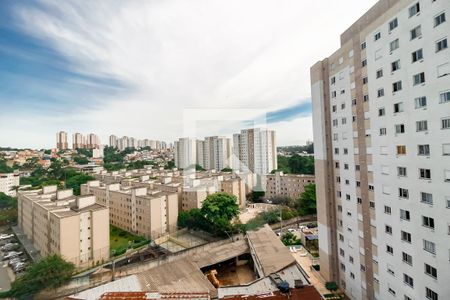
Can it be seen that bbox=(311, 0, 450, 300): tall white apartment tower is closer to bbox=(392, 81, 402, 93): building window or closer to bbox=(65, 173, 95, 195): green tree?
bbox=(392, 81, 402, 93): building window

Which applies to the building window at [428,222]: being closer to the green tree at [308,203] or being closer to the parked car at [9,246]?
the green tree at [308,203]

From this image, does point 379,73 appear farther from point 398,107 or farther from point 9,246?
point 9,246

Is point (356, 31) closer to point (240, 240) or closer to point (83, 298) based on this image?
point (240, 240)

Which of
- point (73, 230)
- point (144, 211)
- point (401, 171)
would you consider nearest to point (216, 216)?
point (144, 211)

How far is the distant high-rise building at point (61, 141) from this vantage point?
54.1 m

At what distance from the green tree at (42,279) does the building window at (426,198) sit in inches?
440

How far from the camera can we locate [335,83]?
895cm

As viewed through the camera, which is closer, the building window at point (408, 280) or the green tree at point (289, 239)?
the building window at point (408, 280)

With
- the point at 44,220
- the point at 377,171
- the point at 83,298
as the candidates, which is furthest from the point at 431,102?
the point at 44,220

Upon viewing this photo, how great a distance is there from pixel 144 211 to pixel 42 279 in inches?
269

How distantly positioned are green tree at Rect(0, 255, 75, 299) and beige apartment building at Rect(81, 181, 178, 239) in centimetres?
603

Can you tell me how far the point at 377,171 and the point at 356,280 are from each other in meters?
3.99

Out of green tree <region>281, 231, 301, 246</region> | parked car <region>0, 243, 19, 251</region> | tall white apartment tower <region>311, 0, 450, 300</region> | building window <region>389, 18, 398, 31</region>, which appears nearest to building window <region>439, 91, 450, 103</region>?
tall white apartment tower <region>311, 0, 450, 300</region>

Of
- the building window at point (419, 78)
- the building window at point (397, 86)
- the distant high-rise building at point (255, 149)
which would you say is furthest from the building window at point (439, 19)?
Result: the distant high-rise building at point (255, 149)
